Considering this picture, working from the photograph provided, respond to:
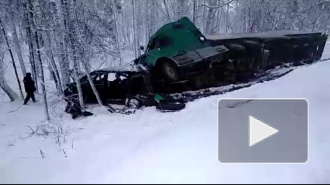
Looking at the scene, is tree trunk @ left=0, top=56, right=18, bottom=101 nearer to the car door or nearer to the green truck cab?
the car door

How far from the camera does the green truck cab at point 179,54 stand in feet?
30.0

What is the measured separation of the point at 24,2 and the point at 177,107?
5.87 meters

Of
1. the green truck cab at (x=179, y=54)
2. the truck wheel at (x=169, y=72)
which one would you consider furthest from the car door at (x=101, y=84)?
the truck wheel at (x=169, y=72)

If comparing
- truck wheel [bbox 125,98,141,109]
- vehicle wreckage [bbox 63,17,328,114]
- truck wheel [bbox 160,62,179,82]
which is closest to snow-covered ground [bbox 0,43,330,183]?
truck wheel [bbox 125,98,141,109]

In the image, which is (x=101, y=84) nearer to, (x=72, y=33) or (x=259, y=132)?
(x=72, y=33)

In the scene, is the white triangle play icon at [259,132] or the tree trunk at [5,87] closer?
the white triangle play icon at [259,132]

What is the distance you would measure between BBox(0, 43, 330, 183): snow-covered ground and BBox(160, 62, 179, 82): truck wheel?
1787 mm

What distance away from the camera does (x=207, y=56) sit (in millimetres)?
9258

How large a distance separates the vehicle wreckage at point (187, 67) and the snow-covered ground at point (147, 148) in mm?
759

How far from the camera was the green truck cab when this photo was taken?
30.0ft

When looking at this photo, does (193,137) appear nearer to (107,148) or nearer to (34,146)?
(107,148)

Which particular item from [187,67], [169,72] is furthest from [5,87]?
[187,67]
